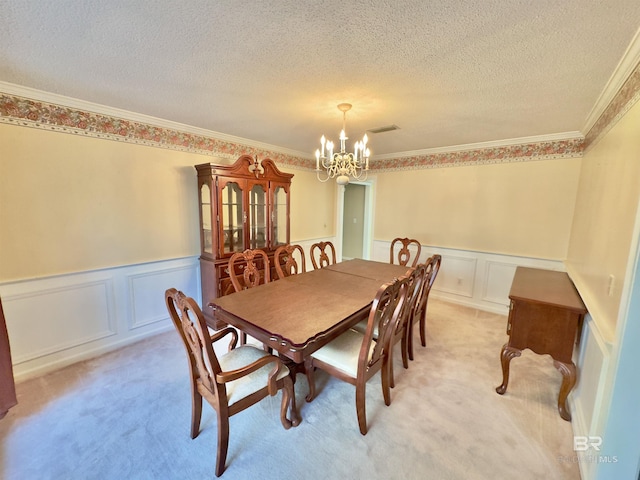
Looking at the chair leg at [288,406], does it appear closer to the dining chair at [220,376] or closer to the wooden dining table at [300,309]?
the dining chair at [220,376]

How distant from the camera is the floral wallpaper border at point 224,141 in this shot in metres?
1.95

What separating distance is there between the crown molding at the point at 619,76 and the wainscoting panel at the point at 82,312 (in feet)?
12.9

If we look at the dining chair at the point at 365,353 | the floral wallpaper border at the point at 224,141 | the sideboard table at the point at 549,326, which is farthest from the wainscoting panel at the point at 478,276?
the dining chair at the point at 365,353

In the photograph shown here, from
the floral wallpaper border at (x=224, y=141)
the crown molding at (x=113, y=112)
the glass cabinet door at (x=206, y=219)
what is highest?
the crown molding at (x=113, y=112)

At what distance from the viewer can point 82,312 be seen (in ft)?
7.91

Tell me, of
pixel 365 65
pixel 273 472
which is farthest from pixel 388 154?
pixel 273 472

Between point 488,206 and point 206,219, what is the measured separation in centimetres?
372

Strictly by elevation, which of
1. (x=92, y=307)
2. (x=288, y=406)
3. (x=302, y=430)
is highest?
(x=92, y=307)

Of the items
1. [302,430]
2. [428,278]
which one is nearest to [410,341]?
[428,278]

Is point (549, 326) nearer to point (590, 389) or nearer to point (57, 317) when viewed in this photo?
point (590, 389)

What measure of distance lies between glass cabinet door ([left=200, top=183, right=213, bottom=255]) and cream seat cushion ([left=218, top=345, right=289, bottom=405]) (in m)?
1.62

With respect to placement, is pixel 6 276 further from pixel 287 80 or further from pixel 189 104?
pixel 287 80

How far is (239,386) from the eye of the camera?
1.50 m

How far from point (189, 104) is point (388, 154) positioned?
10.1 feet
